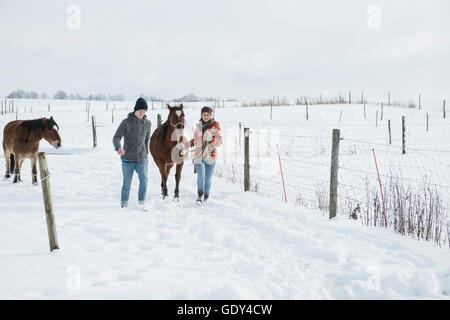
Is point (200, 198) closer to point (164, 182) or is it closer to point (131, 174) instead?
point (164, 182)

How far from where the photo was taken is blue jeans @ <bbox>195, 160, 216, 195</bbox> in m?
6.42

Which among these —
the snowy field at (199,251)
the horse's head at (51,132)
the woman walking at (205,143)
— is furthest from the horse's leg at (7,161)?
the woman walking at (205,143)

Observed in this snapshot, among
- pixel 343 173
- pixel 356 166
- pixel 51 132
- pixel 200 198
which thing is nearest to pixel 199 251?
pixel 200 198

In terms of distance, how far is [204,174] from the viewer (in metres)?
6.48

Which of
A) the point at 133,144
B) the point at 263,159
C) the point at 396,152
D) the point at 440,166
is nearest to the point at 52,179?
the point at 133,144

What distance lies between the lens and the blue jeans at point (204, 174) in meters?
6.42

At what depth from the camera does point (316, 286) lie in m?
3.10

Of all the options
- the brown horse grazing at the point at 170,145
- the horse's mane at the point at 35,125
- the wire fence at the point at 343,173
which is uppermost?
the horse's mane at the point at 35,125

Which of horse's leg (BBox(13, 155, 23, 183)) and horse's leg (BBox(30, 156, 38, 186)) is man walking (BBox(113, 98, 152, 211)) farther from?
horse's leg (BBox(13, 155, 23, 183))

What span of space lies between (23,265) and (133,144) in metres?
2.95

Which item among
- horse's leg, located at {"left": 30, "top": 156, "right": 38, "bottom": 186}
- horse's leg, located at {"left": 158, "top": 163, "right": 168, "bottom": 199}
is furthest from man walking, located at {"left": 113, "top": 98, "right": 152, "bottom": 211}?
horse's leg, located at {"left": 30, "top": 156, "right": 38, "bottom": 186}

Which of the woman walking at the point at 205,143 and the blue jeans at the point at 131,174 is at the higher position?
the woman walking at the point at 205,143

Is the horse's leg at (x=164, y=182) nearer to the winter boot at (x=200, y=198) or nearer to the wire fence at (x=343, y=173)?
the winter boot at (x=200, y=198)
